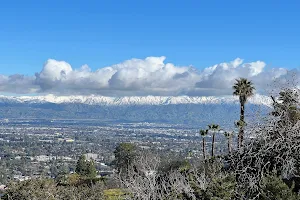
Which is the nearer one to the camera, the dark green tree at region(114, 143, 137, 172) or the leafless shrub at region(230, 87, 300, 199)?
the leafless shrub at region(230, 87, 300, 199)

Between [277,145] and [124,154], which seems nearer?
[277,145]

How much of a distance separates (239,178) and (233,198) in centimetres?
86

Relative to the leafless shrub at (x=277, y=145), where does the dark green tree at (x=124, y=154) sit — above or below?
below

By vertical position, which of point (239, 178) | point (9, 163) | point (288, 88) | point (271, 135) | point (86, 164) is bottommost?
point (9, 163)

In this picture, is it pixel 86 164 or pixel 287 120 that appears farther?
pixel 86 164

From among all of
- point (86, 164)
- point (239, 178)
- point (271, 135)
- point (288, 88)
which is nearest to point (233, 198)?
point (239, 178)

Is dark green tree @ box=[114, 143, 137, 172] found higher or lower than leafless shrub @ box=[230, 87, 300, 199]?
lower

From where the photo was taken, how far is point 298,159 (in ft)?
35.3

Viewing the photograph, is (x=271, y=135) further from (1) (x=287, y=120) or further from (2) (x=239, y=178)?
(2) (x=239, y=178)

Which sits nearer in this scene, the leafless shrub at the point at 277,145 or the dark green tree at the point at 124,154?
the leafless shrub at the point at 277,145

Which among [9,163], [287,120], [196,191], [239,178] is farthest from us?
[9,163]

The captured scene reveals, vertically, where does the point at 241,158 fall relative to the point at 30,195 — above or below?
above

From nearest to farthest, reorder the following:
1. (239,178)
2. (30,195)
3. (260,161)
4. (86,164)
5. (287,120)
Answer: (287,120) → (260,161) → (239,178) → (30,195) → (86,164)

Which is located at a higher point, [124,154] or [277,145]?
[277,145]
